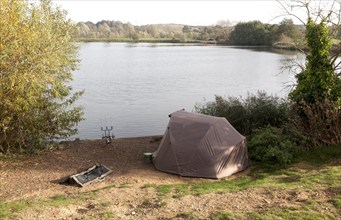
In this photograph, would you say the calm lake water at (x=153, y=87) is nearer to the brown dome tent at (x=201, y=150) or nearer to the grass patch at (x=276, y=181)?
the brown dome tent at (x=201, y=150)

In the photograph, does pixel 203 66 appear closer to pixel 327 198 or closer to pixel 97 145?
pixel 97 145

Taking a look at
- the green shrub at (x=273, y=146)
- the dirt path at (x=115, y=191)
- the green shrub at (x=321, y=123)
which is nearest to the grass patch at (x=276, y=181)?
the green shrub at (x=273, y=146)

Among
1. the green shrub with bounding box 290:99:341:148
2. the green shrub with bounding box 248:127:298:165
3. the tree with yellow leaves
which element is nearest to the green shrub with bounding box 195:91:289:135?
the green shrub with bounding box 248:127:298:165

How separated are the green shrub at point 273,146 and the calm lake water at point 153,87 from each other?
762cm

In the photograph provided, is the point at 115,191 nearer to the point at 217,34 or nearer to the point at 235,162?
the point at 235,162

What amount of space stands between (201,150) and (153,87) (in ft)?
66.5

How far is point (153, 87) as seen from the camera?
102 feet

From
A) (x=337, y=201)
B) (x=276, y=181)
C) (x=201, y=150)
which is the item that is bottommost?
(x=276, y=181)

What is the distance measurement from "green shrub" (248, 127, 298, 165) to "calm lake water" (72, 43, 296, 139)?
7.62 meters

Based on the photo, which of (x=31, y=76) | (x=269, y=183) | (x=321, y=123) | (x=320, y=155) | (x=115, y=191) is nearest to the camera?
(x=115, y=191)

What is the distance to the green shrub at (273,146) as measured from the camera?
11.7 meters

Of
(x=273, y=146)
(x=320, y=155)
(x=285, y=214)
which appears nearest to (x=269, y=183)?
(x=285, y=214)

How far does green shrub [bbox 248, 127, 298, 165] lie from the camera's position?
38.4ft

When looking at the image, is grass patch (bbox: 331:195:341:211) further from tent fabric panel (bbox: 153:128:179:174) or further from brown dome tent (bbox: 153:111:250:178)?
tent fabric panel (bbox: 153:128:179:174)
